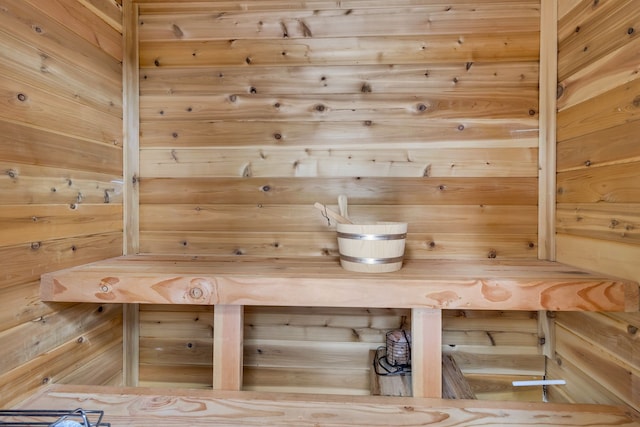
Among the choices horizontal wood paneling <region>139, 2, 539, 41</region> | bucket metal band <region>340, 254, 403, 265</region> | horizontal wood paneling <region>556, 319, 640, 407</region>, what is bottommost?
horizontal wood paneling <region>556, 319, 640, 407</region>

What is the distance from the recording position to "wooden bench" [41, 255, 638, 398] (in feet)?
3.58

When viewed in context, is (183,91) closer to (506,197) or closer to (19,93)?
(19,93)

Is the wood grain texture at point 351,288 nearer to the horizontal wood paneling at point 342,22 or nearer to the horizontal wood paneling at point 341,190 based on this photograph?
the horizontal wood paneling at point 341,190

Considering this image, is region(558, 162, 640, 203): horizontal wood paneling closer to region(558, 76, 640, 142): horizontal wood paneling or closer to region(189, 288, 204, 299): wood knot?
region(558, 76, 640, 142): horizontal wood paneling

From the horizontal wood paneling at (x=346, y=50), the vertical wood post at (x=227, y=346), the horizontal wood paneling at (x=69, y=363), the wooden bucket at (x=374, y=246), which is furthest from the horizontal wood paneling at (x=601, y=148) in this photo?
the horizontal wood paneling at (x=69, y=363)

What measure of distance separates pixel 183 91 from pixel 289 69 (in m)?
0.51

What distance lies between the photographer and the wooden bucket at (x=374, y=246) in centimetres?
120

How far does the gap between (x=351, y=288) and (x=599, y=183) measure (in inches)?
38.6

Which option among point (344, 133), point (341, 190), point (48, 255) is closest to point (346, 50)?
point (344, 133)

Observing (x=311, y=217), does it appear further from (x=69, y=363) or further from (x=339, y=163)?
(x=69, y=363)

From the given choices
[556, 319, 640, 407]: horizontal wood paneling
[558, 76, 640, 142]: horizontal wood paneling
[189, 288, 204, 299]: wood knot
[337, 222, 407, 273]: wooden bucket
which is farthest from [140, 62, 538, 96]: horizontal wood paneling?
[556, 319, 640, 407]: horizontal wood paneling

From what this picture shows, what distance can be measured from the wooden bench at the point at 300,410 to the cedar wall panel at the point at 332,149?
0.50 meters

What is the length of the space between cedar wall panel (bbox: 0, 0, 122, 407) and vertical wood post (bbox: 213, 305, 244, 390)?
1.96ft

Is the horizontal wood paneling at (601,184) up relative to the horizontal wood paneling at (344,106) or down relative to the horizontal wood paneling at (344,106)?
down
